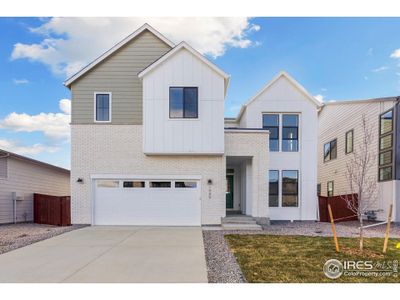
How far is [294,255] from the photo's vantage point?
7.12 m

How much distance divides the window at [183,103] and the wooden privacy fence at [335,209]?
7.94 meters

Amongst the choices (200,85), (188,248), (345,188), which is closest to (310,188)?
(345,188)

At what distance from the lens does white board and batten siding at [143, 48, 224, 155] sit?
1162 cm

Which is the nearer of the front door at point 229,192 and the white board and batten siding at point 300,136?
the white board and batten siding at point 300,136

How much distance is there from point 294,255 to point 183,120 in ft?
21.8

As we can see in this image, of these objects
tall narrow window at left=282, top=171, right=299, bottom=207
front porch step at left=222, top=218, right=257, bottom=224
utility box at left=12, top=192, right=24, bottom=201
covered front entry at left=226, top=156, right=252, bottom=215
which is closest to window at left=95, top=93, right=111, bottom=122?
covered front entry at left=226, top=156, right=252, bottom=215

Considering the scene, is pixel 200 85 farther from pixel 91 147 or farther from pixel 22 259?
pixel 22 259

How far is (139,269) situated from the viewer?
5.98 m

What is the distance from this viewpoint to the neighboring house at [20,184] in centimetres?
1366

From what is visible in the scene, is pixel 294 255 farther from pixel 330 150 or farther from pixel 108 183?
pixel 330 150

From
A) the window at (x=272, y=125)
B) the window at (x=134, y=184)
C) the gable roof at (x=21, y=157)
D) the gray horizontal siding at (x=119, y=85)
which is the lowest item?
the window at (x=134, y=184)

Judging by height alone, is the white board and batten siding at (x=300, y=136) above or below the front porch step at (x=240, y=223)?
above

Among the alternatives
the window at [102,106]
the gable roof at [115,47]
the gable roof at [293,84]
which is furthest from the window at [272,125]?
the window at [102,106]

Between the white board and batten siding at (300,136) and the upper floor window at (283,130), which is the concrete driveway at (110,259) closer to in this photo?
the white board and batten siding at (300,136)
